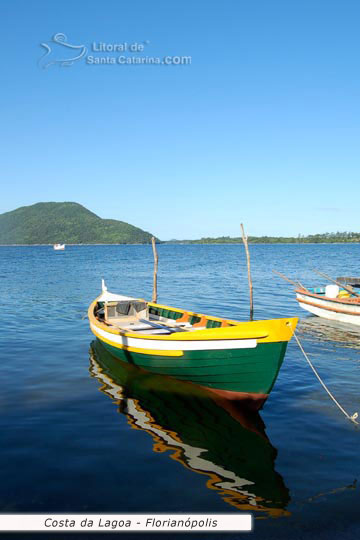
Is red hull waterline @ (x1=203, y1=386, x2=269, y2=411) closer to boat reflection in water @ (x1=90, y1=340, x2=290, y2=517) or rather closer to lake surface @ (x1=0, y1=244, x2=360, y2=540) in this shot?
boat reflection in water @ (x1=90, y1=340, x2=290, y2=517)

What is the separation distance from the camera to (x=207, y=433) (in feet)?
32.0

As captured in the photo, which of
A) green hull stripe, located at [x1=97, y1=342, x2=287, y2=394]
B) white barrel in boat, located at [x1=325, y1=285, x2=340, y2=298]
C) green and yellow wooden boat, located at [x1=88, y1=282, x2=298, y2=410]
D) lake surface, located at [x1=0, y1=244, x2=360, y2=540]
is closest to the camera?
lake surface, located at [x1=0, y1=244, x2=360, y2=540]

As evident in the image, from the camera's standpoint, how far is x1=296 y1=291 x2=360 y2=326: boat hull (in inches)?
920

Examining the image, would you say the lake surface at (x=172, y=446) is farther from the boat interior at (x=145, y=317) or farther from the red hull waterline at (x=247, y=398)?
the boat interior at (x=145, y=317)

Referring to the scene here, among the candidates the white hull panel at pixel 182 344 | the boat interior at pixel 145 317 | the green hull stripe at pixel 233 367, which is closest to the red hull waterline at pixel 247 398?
the green hull stripe at pixel 233 367

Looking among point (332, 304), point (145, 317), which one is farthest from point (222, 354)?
point (332, 304)

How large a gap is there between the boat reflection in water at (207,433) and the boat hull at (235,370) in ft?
1.49

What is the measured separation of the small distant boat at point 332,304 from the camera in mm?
23459

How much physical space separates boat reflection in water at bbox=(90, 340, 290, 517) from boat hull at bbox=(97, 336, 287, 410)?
0.45 metres

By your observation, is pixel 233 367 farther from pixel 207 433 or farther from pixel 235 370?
pixel 207 433

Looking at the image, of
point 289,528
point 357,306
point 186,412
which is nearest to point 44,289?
point 357,306

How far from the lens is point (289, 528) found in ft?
20.5

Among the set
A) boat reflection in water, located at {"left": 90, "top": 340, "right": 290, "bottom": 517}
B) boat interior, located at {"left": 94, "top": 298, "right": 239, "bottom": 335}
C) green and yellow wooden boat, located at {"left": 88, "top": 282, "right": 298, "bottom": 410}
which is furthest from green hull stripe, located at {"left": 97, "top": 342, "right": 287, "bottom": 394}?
boat interior, located at {"left": 94, "top": 298, "right": 239, "bottom": 335}

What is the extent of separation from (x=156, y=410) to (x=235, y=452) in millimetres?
3061
